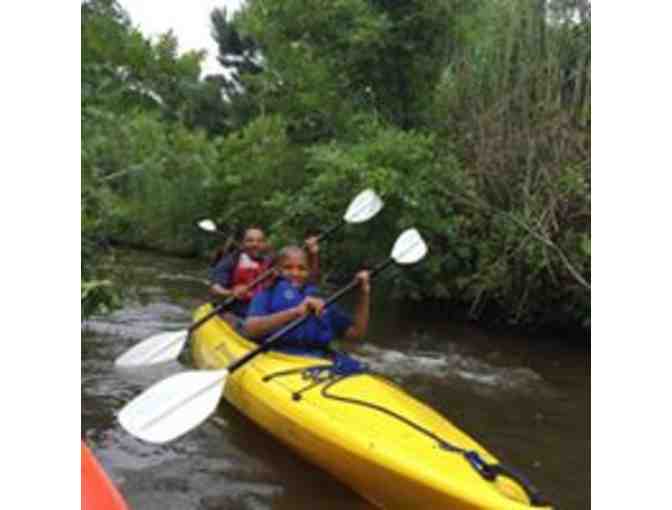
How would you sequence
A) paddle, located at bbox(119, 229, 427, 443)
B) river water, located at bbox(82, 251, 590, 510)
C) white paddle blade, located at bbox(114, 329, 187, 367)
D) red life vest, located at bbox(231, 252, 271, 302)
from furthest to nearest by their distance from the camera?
red life vest, located at bbox(231, 252, 271, 302)
white paddle blade, located at bbox(114, 329, 187, 367)
river water, located at bbox(82, 251, 590, 510)
paddle, located at bbox(119, 229, 427, 443)

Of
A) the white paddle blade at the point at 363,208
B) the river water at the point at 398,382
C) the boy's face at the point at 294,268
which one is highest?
the white paddle blade at the point at 363,208

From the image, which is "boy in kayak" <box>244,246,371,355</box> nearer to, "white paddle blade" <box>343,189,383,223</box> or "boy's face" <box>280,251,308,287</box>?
"boy's face" <box>280,251,308,287</box>

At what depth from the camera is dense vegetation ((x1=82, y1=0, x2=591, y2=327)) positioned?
7129mm

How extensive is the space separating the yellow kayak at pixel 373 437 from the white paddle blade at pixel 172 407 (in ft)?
1.83

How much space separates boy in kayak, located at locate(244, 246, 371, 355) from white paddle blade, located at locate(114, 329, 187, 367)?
460 mm

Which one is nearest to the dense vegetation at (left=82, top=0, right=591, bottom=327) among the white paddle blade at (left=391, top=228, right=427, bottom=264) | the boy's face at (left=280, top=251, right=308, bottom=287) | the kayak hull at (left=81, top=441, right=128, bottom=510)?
the boy's face at (left=280, top=251, right=308, bottom=287)

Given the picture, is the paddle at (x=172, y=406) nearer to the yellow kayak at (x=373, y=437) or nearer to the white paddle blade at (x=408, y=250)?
the yellow kayak at (x=373, y=437)

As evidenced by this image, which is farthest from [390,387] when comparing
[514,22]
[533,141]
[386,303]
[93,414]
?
[386,303]

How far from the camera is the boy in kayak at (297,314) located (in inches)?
170

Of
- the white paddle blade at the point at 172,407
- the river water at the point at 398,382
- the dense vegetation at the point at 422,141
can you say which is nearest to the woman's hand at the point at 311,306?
the river water at the point at 398,382

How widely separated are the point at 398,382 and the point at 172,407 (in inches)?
122

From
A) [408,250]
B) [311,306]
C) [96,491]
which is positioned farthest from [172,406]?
[408,250]

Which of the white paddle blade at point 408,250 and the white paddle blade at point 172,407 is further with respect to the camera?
the white paddle blade at point 408,250
